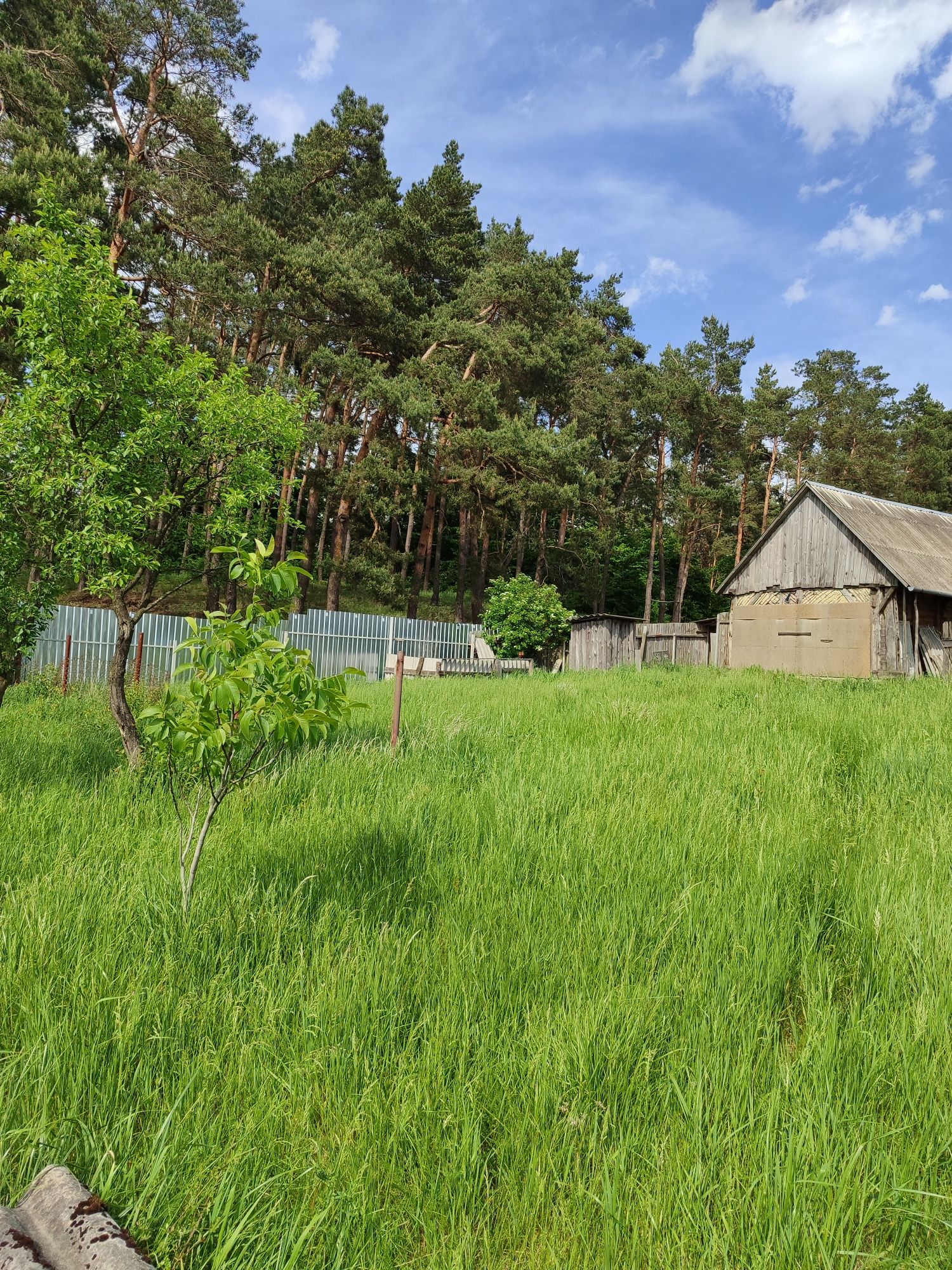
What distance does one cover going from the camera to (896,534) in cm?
1917

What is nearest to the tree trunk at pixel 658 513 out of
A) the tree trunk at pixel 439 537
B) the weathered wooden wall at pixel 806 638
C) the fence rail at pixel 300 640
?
the tree trunk at pixel 439 537

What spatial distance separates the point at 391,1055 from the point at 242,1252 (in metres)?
0.62

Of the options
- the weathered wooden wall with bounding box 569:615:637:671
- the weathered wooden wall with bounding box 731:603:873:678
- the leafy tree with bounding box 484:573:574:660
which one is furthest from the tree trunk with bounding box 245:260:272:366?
the weathered wooden wall with bounding box 731:603:873:678

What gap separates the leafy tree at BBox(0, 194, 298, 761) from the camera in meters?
5.34

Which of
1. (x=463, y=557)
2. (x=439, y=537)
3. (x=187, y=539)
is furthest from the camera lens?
(x=439, y=537)

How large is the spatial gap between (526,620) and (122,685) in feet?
52.3

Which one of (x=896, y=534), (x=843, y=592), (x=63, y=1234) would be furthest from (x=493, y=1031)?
(x=896, y=534)

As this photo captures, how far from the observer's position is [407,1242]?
1486 mm

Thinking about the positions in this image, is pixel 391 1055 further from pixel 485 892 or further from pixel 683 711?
pixel 683 711

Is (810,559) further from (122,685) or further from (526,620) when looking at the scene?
(122,685)

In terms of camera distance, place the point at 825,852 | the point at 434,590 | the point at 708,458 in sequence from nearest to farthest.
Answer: the point at 825,852 < the point at 434,590 < the point at 708,458

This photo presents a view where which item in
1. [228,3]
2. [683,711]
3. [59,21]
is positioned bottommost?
[683,711]

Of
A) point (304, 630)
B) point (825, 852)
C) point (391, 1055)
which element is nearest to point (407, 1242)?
point (391, 1055)

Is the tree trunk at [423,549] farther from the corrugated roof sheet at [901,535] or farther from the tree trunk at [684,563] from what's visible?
the tree trunk at [684,563]
